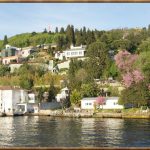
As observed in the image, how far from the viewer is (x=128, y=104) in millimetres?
29844

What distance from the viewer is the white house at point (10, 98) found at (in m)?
36.3

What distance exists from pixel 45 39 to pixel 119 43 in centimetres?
2597

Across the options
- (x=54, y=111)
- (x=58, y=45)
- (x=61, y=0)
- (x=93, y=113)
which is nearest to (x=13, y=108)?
(x=54, y=111)

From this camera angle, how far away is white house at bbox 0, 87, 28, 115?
36.3 metres

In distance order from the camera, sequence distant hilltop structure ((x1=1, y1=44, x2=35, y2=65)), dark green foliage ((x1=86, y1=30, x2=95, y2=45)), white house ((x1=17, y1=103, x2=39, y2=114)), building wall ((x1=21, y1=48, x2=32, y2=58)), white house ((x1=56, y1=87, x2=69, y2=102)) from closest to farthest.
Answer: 1. white house ((x1=56, y1=87, x2=69, y2=102))
2. white house ((x1=17, y1=103, x2=39, y2=114))
3. dark green foliage ((x1=86, y1=30, x2=95, y2=45))
4. distant hilltop structure ((x1=1, y1=44, x2=35, y2=65))
5. building wall ((x1=21, y1=48, x2=32, y2=58))

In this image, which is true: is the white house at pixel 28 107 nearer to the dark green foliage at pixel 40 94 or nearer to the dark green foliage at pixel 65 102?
the dark green foliage at pixel 40 94

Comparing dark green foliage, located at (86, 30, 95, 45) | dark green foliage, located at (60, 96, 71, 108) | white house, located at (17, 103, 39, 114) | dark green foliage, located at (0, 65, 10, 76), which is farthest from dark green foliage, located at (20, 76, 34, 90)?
dark green foliage, located at (86, 30, 95, 45)

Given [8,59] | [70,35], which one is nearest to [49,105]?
[70,35]

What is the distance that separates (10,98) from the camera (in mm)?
37000

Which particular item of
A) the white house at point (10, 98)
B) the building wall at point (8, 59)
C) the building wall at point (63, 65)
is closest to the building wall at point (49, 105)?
the white house at point (10, 98)

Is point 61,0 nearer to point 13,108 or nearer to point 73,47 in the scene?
point 13,108

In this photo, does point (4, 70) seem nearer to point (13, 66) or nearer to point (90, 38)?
point (13, 66)

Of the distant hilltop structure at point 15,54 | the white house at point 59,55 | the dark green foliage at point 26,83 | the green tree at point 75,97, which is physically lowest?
the green tree at point 75,97

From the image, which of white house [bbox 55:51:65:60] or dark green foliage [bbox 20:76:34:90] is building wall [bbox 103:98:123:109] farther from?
white house [bbox 55:51:65:60]
